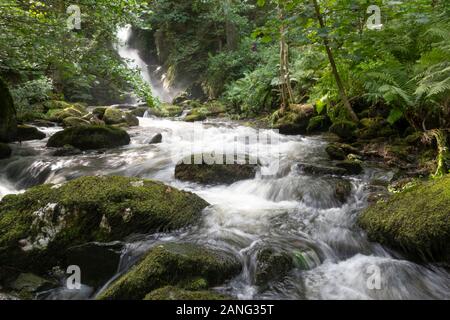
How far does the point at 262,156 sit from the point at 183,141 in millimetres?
3495

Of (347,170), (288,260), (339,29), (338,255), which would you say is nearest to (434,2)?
(339,29)

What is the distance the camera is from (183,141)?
10102mm

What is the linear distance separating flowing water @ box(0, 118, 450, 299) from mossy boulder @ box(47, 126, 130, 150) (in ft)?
2.06

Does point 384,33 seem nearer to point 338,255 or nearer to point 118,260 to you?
point 338,255

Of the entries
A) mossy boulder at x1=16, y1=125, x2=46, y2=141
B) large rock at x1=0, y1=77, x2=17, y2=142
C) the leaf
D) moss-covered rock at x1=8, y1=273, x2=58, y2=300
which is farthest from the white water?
moss-covered rock at x1=8, y1=273, x2=58, y2=300

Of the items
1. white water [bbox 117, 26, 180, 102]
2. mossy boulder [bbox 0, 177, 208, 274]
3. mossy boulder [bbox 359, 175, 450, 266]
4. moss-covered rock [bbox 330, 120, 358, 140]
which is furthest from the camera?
white water [bbox 117, 26, 180, 102]

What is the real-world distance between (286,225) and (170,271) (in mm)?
1872

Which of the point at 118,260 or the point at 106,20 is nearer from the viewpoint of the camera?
the point at 118,260

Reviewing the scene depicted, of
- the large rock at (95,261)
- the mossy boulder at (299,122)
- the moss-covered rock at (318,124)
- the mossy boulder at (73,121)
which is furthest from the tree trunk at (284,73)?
the large rock at (95,261)

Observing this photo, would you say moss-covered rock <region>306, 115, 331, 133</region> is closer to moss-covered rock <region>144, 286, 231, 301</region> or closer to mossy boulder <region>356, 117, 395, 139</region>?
mossy boulder <region>356, 117, 395, 139</region>

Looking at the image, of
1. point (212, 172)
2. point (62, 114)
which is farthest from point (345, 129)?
point (62, 114)

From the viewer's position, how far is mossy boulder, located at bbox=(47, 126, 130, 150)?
876 centimetres

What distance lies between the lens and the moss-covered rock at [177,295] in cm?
260

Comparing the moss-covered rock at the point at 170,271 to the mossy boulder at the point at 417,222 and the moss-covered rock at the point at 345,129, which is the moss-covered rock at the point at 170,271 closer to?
the mossy boulder at the point at 417,222
